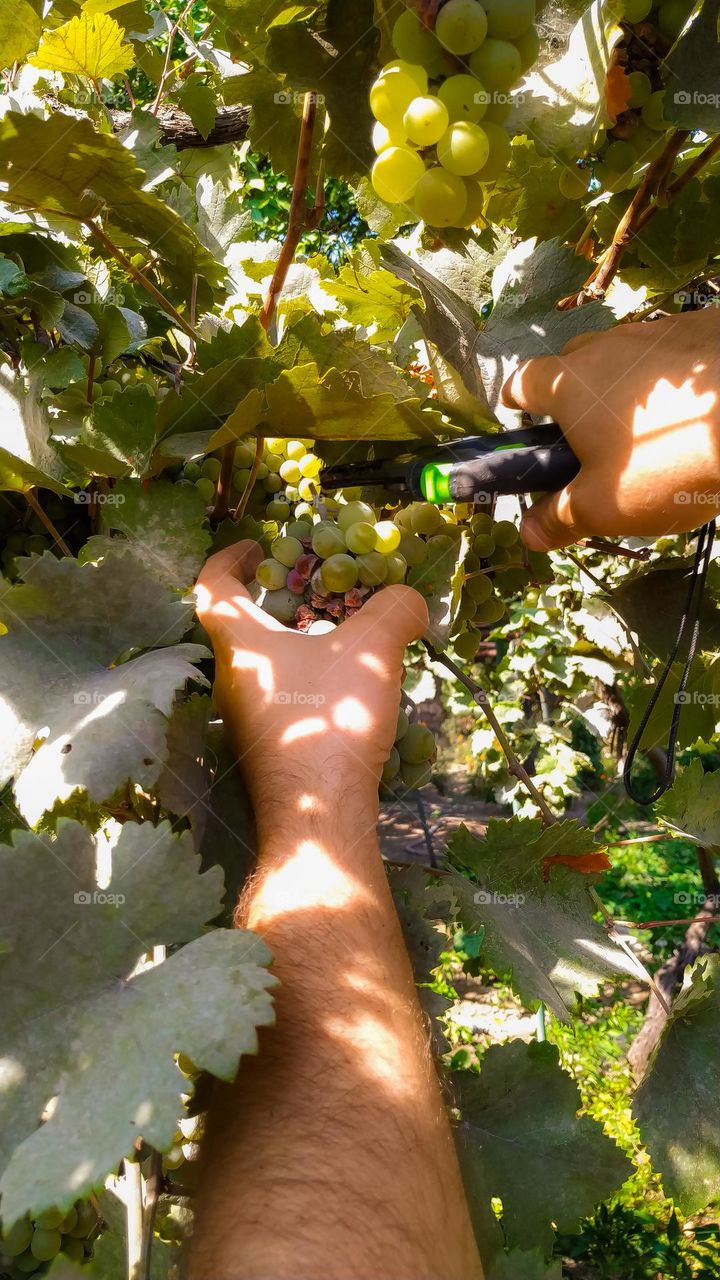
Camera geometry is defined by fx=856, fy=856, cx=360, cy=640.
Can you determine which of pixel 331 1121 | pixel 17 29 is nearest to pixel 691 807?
pixel 331 1121

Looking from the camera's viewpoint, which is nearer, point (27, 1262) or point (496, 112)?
point (496, 112)

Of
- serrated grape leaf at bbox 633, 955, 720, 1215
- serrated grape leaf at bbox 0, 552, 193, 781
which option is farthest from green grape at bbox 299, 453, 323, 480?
serrated grape leaf at bbox 633, 955, 720, 1215

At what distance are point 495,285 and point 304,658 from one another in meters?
0.54

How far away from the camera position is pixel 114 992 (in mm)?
584

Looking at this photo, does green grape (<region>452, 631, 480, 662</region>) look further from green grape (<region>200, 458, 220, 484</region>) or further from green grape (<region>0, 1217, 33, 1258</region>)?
green grape (<region>0, 1217, 33, 1258</region>)

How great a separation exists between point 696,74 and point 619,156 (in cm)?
13

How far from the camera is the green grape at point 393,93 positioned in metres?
0.65

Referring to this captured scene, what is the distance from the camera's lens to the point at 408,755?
35.6 inches

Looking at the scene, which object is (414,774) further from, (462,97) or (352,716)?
(462,97)

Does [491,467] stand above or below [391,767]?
above

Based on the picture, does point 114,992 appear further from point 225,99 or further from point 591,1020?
point 591,1020

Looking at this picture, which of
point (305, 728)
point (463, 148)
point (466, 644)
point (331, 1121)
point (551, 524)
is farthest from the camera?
point (466, 644)

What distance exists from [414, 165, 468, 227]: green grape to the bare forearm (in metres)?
0.53

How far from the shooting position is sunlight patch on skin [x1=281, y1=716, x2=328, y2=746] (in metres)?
0.76
